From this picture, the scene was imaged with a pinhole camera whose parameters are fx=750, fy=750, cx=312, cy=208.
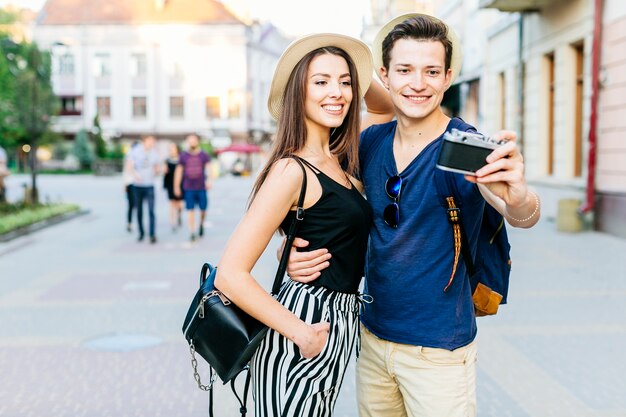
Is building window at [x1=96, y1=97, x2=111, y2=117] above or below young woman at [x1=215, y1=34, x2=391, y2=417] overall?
above

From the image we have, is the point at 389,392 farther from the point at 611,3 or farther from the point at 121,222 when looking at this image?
the point at 121,222

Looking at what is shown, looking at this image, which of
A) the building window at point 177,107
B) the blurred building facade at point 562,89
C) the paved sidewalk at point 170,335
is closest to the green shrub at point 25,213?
the paved sidewalk at point 170,335

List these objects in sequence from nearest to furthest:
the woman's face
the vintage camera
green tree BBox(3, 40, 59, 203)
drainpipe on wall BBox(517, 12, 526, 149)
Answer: the vintage camera
the woman's face
drainpipe on wall BBox(517, 12, 526, 149)
green tree BBox(3, 40, 59, 203)

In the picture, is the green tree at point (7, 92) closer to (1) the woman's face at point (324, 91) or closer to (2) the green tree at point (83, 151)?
(1) the woman's face at point (324, 91)

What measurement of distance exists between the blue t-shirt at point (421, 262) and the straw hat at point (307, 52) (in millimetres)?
383

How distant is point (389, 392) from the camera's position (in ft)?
8.36

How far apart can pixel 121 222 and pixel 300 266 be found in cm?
1500

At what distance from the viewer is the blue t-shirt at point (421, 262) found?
2.33 meters

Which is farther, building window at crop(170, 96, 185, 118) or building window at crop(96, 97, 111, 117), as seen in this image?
building window at crop(96, 97, 111, 117)

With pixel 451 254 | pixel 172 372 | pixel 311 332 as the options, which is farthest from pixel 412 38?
pixel 172 372

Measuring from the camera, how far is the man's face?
7.95 feet

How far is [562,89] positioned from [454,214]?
14.0 meters

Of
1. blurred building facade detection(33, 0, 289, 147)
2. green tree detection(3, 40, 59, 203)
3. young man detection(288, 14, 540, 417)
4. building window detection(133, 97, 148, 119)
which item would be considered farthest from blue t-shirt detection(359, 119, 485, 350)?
building window detection(133, 97, 148, 119)

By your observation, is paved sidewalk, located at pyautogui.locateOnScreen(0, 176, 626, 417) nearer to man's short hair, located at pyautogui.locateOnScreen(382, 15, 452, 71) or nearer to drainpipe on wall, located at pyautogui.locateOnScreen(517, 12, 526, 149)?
man's short hair, located at pyautogui.locateOnScreen(382, 15, 452, 71)
